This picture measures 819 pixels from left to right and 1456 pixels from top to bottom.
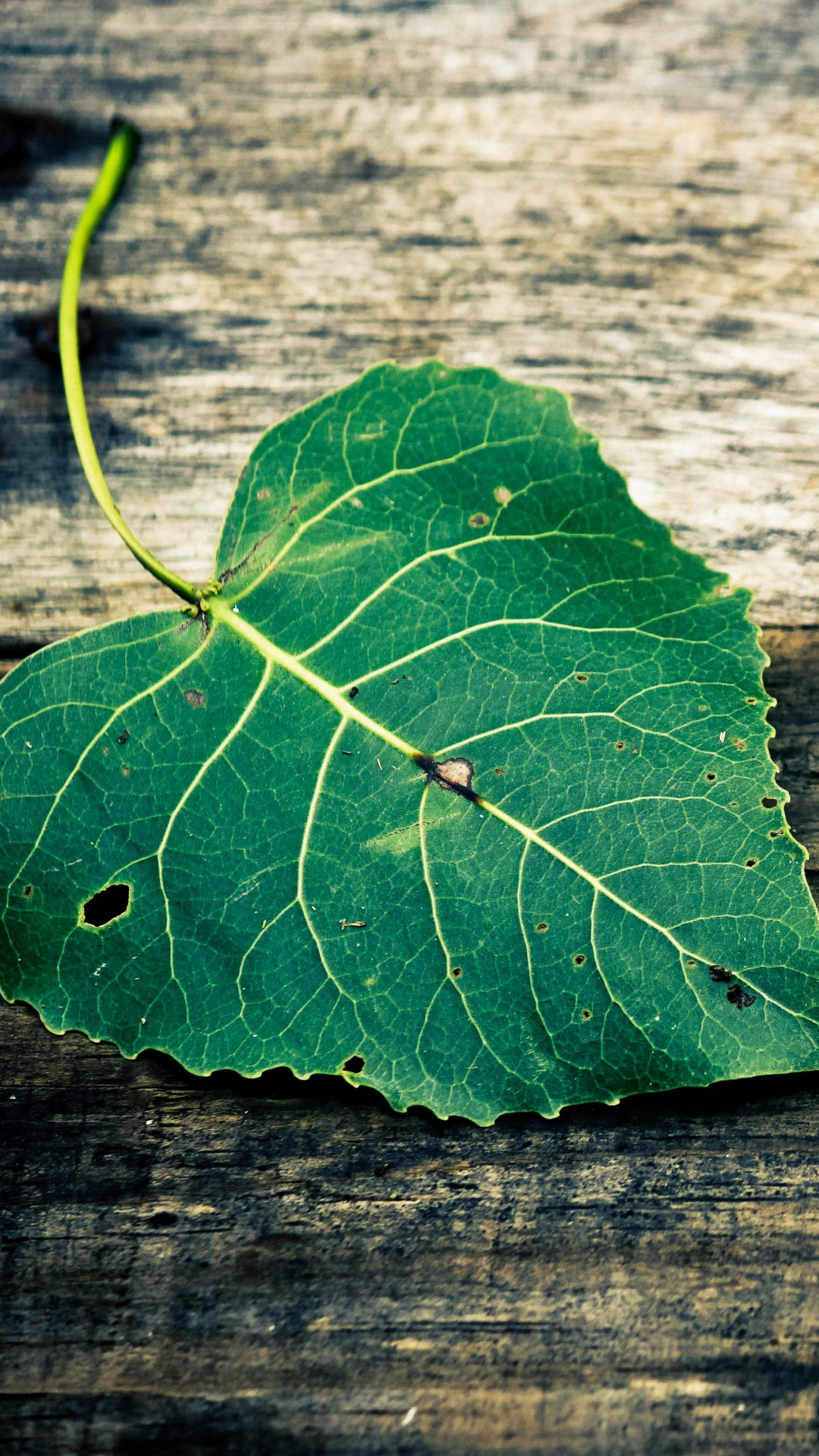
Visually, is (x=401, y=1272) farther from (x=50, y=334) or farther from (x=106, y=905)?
(x=50, y=334)

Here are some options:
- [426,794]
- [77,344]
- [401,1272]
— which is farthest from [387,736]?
[77,344]

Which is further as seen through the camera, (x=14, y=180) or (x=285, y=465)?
(x=14, y=180)

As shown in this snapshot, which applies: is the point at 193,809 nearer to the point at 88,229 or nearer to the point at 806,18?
the point at 88,229

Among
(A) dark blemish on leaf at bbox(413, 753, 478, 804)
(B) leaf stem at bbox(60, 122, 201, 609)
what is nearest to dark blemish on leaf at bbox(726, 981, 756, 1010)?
(A) dark blemish on leaf at bbox(413, 753, 478, 804)

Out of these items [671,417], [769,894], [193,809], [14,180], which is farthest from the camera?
[14,180]

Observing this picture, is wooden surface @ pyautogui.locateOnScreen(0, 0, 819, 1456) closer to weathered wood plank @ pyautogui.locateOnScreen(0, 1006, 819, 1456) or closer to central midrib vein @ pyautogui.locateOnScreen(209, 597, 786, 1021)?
weathered wood plank @ pyautogui.locateOnScreen(0, 1006, 819, 1456)

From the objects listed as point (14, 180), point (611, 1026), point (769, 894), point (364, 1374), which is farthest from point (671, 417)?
point (364, 1374)
